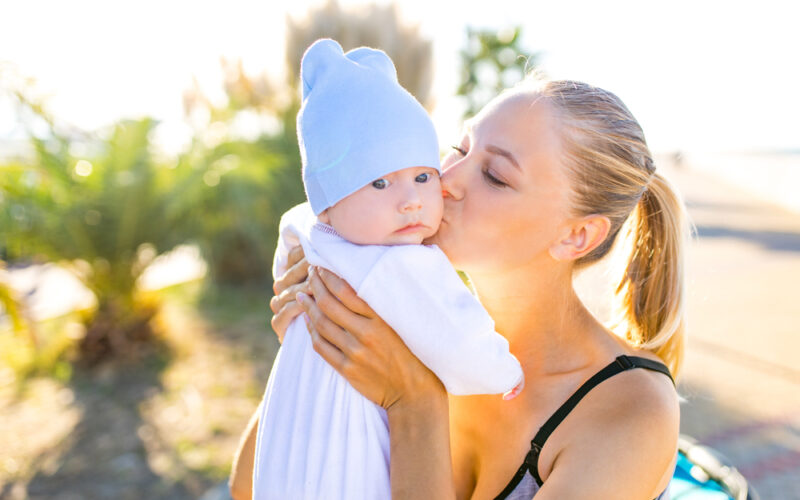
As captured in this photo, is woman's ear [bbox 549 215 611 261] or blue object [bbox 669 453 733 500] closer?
woman's ear [bbox 549 215 611 261]

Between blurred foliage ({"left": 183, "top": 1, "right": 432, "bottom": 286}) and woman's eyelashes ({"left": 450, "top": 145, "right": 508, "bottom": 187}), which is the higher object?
woman's eyelashes ({"left": 450, "top": 145, "right": 508, "bottom": 187})

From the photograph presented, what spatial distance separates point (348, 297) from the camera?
1468mm

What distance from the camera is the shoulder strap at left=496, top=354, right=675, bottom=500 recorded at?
1.50 m

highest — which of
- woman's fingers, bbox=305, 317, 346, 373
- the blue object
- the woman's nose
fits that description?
the woman's nose

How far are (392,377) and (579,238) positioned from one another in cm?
62

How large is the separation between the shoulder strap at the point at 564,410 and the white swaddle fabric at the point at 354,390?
0.20 m

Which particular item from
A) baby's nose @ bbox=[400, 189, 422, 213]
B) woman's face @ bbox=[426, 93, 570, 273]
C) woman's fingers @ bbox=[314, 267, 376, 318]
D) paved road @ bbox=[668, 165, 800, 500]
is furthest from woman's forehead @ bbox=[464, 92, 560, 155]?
paved road @ bbox=[668, 165, 800, 500]

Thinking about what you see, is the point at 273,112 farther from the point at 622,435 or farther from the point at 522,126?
the point at 622,435

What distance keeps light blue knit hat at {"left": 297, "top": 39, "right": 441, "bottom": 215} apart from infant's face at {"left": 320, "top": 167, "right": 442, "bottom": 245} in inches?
1.1

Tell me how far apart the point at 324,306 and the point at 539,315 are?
0.62m

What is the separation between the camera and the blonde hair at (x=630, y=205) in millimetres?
1548

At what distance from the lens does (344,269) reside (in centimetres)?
142

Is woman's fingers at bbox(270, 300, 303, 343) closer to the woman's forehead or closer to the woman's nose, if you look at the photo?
the woman's nose

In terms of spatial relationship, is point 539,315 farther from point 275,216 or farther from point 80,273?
point 275,216
